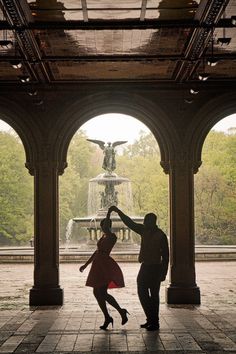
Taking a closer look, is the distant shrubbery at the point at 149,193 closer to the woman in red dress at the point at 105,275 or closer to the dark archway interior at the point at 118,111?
the dark archway interior at the point at 118,111

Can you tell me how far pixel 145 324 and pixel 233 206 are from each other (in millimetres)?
29382

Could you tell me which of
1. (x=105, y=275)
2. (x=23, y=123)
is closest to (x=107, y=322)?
(x=105, y=275)

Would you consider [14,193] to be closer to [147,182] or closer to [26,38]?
[147,182]

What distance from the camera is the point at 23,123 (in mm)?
13719

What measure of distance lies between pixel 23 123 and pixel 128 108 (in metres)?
2.12

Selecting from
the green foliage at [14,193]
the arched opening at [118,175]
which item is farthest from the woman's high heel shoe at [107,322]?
the green foliage at [14,193]

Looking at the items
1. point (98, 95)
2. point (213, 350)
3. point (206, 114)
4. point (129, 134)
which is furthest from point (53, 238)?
point (129, 134)

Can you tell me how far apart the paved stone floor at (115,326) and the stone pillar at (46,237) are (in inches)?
17.0

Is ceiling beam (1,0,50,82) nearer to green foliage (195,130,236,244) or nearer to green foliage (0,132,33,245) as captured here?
green foliage (0,132,33,245)

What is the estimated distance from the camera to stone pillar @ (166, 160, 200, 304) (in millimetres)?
13602

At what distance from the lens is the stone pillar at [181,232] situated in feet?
44.6

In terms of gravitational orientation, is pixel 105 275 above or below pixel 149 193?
below

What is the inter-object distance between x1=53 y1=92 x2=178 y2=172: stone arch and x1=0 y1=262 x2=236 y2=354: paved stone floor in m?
2.99

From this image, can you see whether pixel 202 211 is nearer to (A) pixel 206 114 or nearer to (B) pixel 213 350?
(A) pixel 206 114
